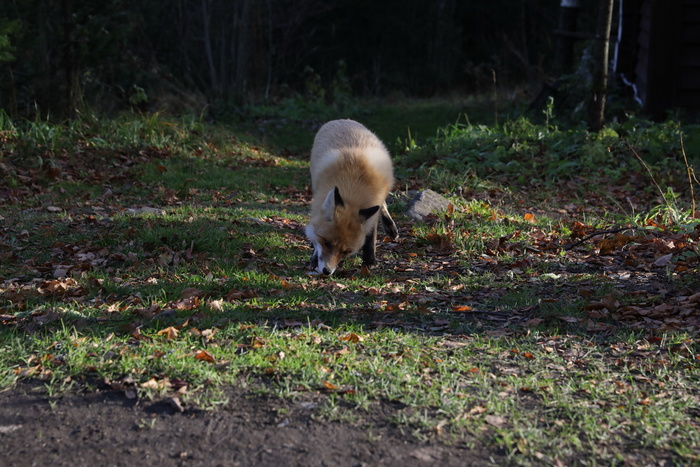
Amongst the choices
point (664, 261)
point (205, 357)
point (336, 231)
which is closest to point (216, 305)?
point (205, 357)

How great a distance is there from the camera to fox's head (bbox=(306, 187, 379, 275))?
5.55m

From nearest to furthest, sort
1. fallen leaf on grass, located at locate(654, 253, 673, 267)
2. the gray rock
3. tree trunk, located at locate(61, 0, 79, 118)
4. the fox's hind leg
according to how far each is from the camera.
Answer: fallen leaf on grass, located at locate(654, 253, 673, 267) < the fox's hind leg < the gray rock < tree trunk, located at locate(61, 0, 79, 118)

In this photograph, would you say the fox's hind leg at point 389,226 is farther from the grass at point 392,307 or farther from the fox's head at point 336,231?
the fox's head at point 336,231

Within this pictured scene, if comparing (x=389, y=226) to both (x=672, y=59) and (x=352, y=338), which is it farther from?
(x=672, y=59)

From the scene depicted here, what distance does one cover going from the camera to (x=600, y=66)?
36.3 feet

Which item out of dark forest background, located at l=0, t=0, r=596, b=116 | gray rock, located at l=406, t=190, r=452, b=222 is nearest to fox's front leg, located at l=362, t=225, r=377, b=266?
gray rock, located at l=406, t=190, r=452, b=222

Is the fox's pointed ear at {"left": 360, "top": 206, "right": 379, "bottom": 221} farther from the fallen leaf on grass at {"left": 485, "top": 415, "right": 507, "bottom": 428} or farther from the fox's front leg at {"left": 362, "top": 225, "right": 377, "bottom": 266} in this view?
the fallen leaf on grass at {"left": 485, "top": 415, "right": 507, "bottom": 428}

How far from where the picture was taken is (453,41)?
27.6 metres

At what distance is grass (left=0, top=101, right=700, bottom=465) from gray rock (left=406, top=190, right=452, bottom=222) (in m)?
0.18

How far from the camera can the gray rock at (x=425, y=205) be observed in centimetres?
783

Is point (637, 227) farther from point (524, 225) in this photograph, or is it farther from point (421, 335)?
point (421, 335)

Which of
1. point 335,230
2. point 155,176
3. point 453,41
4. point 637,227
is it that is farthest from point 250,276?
point 453,41

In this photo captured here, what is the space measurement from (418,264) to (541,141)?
605 cm

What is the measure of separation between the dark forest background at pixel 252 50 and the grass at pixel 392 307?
12.2ft
